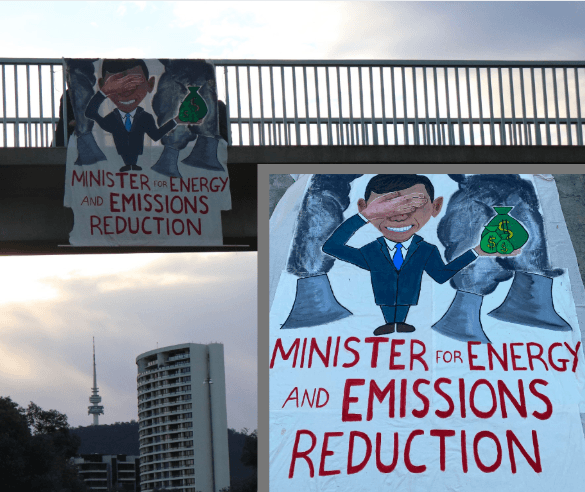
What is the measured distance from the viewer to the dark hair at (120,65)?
46.7ft

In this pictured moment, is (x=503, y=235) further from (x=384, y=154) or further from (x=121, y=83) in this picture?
(x=121, y=83)

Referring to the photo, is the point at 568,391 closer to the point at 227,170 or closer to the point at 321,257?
the point at 321,257

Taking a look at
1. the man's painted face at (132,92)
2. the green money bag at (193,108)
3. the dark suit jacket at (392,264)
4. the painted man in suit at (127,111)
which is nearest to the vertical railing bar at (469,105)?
the dark suit jacket at (392,264)

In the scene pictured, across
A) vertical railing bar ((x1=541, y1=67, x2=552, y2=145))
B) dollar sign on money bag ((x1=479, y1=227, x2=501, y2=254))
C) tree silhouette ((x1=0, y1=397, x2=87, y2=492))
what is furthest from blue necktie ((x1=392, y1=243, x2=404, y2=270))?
tree silhouette ((x1=0, y1=397, x2=87, y2=492))

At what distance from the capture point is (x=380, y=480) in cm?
1230

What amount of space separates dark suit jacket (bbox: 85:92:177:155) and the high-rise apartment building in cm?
2491

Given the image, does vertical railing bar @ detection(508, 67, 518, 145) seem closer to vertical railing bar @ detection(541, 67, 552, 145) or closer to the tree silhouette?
vertical railing bar @ detection(541, 67, 552, 145)

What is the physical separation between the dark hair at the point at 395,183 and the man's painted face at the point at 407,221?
81mm

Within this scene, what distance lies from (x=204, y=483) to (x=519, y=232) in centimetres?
Result: 3107

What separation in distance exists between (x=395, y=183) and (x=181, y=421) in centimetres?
3488

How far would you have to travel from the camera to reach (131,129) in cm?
1417

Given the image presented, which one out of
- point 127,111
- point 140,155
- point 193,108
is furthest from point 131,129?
point 193,108

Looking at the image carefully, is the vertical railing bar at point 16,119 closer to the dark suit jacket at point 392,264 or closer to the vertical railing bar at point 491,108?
the dark suit jacket at point 392,264

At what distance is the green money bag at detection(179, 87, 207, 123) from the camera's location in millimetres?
14281
